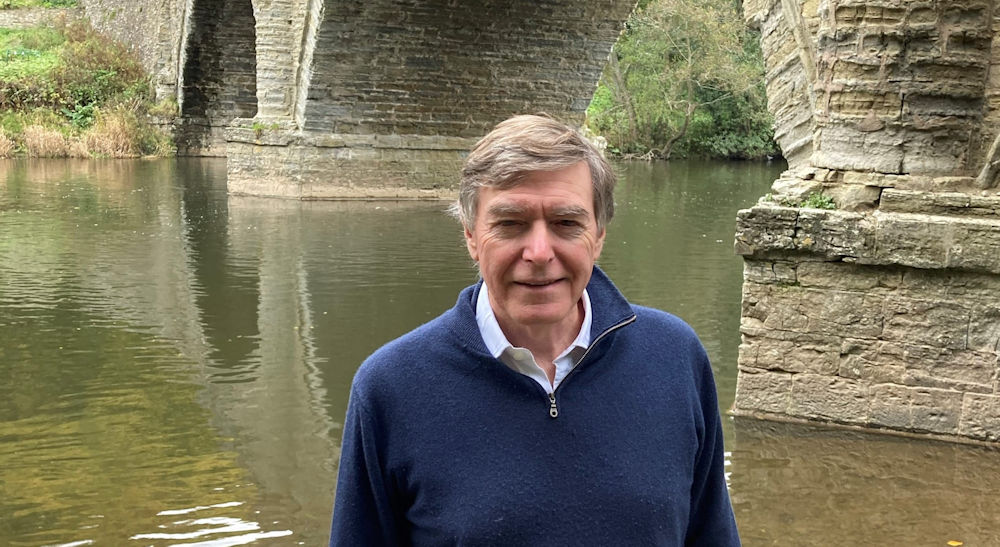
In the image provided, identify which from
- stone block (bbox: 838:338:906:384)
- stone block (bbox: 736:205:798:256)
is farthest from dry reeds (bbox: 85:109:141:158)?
stone block (bbox: 838:338:906:384)

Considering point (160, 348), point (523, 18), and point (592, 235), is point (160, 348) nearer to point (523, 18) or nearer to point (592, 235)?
point (592, 235)

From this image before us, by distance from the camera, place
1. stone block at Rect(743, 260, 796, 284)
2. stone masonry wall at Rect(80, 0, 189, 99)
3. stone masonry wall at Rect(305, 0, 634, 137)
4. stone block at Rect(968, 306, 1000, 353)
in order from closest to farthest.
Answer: stone block at Rect(968, 306, 1000, 353), stone block at Rect(743, 260, 796, 284), stone masonry wall at Rect(305, 0, 634, 137), stone masonry wall at Rect(80, 0, 189, 99)

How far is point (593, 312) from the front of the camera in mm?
1868

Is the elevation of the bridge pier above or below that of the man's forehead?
below

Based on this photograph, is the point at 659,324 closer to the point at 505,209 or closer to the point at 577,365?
the point at 577,365

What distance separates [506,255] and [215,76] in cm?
2648

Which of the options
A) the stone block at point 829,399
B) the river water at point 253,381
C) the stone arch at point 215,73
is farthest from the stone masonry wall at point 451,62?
the stone block at point 829,399

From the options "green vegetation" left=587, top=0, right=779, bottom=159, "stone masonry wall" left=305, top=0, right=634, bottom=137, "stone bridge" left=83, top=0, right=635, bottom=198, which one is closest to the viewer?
"stone masonry wall" left=305, top=0, right=634, bottom=137

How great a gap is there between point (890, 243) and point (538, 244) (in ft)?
13.2

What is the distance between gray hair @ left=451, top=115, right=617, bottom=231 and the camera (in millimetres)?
1753

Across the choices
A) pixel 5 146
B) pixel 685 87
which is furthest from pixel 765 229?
pixel 685 87

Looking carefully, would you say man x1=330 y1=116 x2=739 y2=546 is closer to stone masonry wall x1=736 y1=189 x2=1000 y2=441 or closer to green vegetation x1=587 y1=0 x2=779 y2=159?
stone masonry wall x1=736 y1=189 x2=1000 y2=441

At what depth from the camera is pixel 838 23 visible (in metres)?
5.55

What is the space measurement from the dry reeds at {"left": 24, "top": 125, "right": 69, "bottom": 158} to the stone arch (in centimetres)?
322
